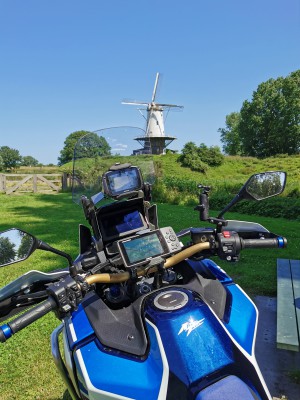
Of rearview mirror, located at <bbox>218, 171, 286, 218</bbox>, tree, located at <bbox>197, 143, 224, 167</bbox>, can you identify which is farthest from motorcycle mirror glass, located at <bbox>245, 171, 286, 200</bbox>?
tree, located at <bbox>197, 143, 224, 167</bbox>

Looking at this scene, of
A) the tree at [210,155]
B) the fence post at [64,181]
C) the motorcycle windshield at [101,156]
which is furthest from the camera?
the tree at [210,155]

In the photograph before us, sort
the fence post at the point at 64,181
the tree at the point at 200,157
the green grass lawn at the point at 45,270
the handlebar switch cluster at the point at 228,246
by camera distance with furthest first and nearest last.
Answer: the tree at the point at 200,157
the fence post at the point at 64,181
the green grass lawn at the point at 45,270
the handlebar switch cluster at the point at 228,246

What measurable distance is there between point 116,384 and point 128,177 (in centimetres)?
102

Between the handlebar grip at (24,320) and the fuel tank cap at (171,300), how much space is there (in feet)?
1.32

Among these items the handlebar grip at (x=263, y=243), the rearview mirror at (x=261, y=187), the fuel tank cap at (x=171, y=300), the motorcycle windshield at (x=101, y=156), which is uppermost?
the motorcycle windshield at (x=101, y=156)

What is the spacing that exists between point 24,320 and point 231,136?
58239 millimetres

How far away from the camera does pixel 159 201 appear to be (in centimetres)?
1579

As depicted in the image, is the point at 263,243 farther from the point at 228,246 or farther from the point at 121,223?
the point at 121,223

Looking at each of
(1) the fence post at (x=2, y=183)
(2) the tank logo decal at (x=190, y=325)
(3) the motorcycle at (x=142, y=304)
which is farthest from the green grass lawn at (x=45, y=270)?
(1) the fence post at (x=2, y=183)

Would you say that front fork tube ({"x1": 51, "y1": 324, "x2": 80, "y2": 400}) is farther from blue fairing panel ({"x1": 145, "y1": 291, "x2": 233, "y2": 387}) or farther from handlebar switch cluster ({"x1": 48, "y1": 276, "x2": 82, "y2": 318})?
blue fairing panel ({"x1": 145, "y1": 291, "x2": 233, "y2": 387})

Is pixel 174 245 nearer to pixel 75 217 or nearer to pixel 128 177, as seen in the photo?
pixel 128 177

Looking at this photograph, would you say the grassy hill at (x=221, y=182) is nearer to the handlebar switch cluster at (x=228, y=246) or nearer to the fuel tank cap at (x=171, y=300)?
the handlebar switch cluster at (x=228, y=246)

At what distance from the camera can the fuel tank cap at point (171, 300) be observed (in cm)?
128

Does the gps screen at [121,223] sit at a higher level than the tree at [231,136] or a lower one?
lower
